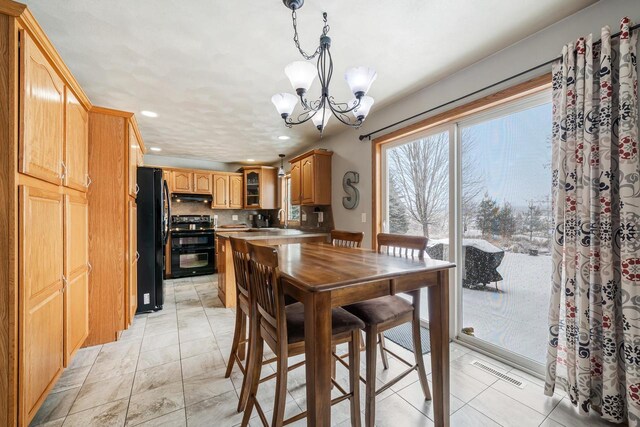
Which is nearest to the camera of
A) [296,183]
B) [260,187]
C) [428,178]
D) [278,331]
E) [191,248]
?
[278,331]

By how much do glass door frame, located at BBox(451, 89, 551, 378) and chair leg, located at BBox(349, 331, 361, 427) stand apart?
144cm

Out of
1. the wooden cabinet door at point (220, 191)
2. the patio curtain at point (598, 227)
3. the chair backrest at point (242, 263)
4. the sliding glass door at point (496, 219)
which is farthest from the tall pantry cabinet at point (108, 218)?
the patio curtain at point (598, 227)

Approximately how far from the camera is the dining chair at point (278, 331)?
1.18 metres

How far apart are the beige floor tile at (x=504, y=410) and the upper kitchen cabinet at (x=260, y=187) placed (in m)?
4.90

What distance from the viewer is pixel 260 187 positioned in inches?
227

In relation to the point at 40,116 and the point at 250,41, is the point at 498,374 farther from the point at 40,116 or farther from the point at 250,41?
the point at 40,116

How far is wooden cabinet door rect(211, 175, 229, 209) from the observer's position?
18.4 ft

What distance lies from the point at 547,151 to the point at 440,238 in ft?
3.52

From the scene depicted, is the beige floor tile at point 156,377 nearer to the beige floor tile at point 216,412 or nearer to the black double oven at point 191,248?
the beige floor tile at point 216,412

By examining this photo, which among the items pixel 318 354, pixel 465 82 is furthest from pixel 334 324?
pixel 465 82

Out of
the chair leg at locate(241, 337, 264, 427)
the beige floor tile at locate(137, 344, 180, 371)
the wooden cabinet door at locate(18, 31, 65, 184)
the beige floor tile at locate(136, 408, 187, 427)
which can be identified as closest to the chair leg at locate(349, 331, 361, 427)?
the chair leg at locate(241, 337, 264, 427)

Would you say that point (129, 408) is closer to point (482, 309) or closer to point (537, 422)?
point (537, 422)

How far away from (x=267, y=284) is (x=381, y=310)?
0.69 metres

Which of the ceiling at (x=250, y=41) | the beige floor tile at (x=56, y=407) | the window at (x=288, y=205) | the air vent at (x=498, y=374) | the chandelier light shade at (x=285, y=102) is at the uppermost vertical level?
the ceiling at (x=250, y=41)
